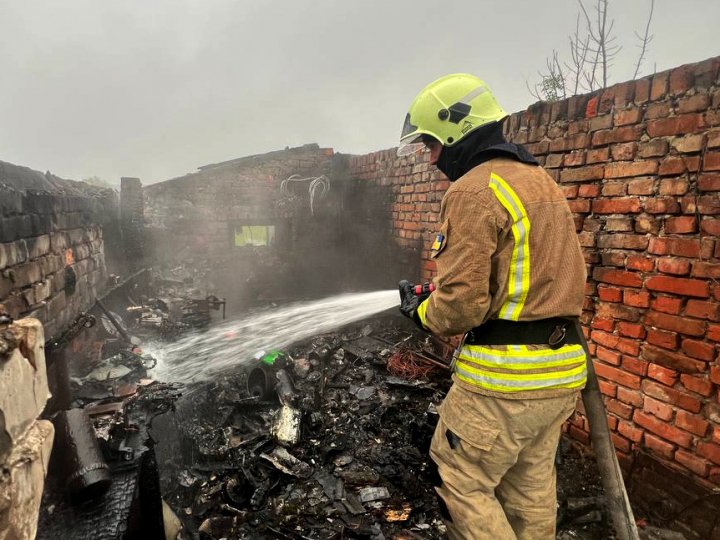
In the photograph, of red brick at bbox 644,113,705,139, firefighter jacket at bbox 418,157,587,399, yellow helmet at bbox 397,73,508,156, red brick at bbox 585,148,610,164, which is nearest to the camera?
firefighter jacket at bbox 418,157,587,399

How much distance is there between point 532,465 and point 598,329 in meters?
1.50

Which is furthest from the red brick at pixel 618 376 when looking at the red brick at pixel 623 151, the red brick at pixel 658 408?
the red brick at pixel 623 151

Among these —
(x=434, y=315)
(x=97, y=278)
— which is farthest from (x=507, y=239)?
(x=97, y=278)

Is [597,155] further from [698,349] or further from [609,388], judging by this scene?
[609,388]

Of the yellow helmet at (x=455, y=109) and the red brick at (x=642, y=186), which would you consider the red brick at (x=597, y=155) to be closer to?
the red brick at (x=642, y=186)

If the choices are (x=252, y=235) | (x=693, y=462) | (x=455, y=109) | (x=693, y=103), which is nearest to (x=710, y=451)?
(x=693, y=462)

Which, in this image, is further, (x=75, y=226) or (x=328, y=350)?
(x=328, y=350)

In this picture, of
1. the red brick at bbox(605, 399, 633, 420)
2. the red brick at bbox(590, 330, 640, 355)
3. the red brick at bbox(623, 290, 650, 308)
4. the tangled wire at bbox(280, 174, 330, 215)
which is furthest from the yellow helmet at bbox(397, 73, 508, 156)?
the tangled wire at bbox(280, 174, 330, 215)

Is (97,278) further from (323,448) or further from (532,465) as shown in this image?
(532,465)

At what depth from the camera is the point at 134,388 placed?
4.24 metres

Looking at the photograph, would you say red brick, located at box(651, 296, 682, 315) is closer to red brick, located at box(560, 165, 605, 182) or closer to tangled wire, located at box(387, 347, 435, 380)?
red brick, located at box(560, 165, 605, 182)

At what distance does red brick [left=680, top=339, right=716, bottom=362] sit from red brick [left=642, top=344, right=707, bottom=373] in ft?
0.11

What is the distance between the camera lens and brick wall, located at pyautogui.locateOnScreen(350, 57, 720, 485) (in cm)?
237

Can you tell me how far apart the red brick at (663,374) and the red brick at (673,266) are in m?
A: 0.65
